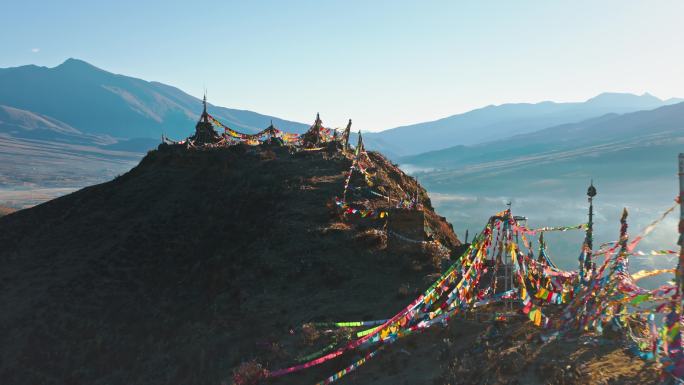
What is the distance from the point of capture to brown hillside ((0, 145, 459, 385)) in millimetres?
17172

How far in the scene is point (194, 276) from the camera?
2223 centimetres

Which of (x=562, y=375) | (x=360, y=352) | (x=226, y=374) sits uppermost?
(x=562, y=375)

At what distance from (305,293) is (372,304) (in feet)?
9.47

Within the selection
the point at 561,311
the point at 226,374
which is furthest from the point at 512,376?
the point at 226,374

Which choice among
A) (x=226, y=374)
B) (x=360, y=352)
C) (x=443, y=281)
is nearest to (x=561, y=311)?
(x=443, y=281)

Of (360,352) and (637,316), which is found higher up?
(637,316)

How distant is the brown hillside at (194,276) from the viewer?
1717 centimetres

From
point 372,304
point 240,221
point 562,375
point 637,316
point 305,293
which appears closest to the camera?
point 562,375

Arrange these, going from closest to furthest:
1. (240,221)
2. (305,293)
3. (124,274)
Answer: (305,293) < (124,274) < (240,221)

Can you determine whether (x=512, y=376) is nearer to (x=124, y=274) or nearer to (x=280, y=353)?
(x=280, y=353)

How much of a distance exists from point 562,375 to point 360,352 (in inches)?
201

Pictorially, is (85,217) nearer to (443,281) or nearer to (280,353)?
(280,353)

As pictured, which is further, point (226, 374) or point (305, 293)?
point (305, 293)

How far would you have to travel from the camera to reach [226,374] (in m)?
14.9
